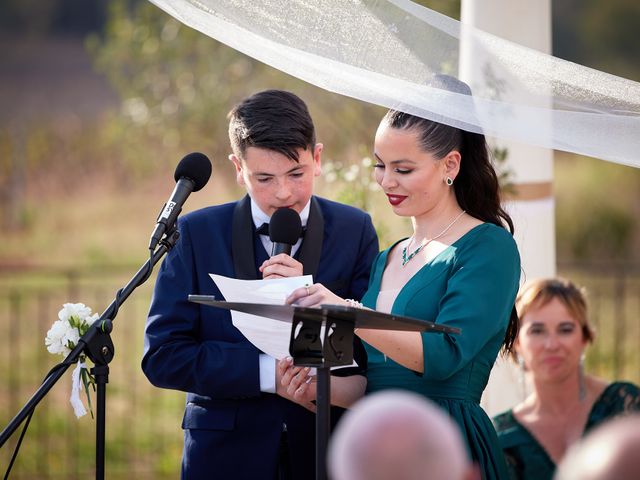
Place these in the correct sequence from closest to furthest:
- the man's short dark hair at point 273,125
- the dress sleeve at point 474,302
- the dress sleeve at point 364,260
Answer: the dress sleeve at point 474,302 → the man's short dark hair at point 273,125 → the dress sleeve at point 364,260

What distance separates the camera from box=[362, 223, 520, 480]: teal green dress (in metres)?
2.76

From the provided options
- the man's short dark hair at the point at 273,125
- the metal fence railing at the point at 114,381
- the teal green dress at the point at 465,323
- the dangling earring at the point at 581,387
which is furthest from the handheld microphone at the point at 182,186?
the metal fence railing at the point at 114,381

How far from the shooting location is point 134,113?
28.3 feet

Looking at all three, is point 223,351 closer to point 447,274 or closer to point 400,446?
point 447,274

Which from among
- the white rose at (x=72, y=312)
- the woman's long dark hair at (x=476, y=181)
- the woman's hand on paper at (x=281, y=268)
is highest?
the woman's long dark hair at (x=476, y=181)

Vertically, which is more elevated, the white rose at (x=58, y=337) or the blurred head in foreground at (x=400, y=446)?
the white rose at (x=58, y=337)

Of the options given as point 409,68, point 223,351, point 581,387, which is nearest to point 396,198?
point 409,68

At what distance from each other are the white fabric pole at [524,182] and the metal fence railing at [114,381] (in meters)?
3.54

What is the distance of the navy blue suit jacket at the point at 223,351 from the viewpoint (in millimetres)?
3148

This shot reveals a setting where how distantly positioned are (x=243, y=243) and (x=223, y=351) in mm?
363

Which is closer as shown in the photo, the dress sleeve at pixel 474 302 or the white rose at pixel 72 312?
the dress sleeve at pixel 474 302

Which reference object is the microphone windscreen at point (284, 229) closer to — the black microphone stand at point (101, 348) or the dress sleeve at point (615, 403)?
the black microphone stand at point (101, 348)

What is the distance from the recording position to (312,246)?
3.30 meters

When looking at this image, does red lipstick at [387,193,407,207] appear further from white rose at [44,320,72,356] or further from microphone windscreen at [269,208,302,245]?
white rose at [44,320,72,356]
